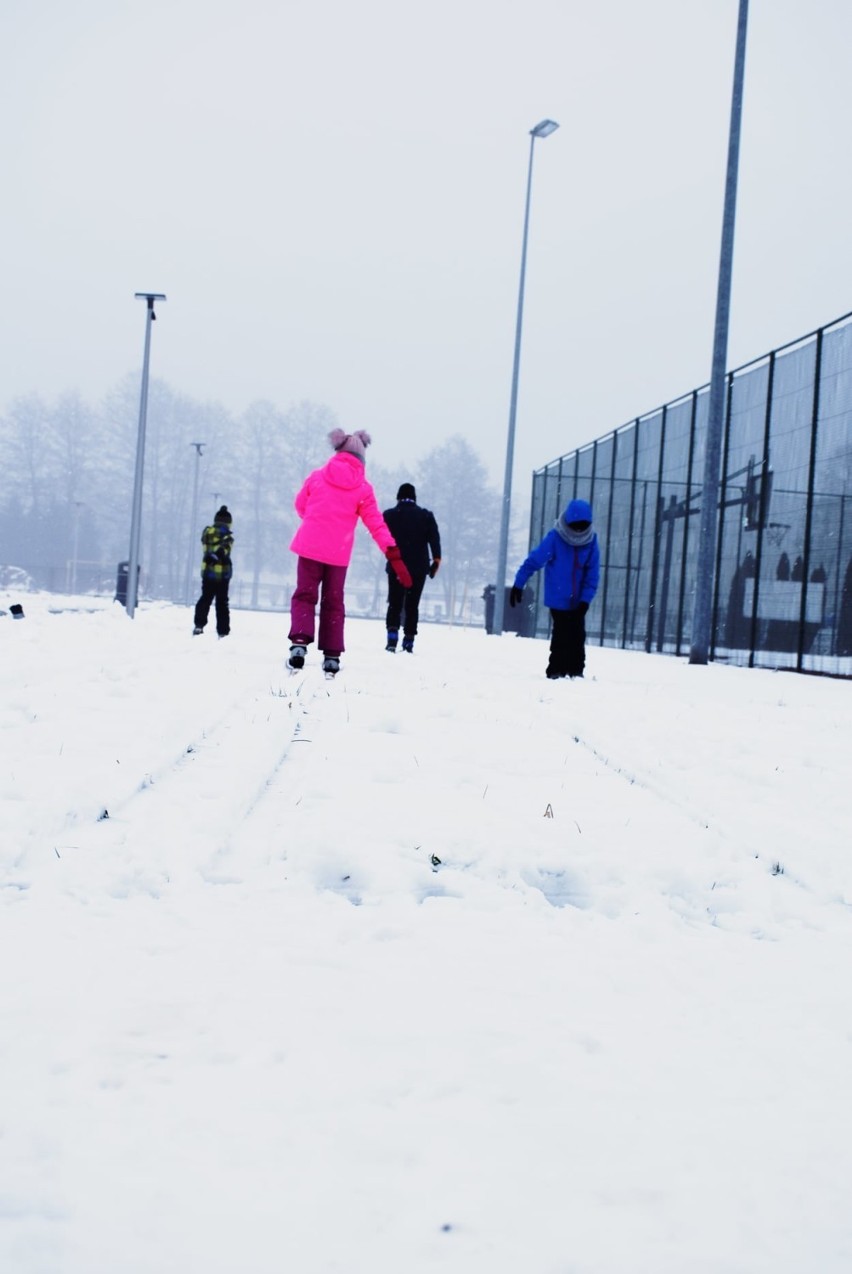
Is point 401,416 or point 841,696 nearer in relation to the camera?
point 841,696

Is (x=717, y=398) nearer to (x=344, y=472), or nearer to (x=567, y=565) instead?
(x=567, y=565)

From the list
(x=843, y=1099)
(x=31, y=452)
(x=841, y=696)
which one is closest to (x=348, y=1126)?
(x=843, y=1099)

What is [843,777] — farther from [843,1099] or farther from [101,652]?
→ [101,652]

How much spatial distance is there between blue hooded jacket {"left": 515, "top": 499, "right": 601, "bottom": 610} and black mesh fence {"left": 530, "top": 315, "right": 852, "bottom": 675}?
121 inches

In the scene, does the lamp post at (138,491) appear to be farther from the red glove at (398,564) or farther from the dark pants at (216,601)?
the red glove at (398,564)

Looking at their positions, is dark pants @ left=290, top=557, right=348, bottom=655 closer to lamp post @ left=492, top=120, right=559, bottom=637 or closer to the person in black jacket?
the person in black jacket

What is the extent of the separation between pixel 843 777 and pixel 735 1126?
12.0ft

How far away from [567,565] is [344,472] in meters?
2.54

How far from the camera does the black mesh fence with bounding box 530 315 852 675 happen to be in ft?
41.1

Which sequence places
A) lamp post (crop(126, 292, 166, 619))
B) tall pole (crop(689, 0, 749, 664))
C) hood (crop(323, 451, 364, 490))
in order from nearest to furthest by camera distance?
hood (crop(323, 451, 364, 490)) < tall pole (crop(689, 0, 749, 664)) < lamp post (crop(126, 292, 166, 619))

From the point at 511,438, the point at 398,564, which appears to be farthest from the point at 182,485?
the point at 398,564

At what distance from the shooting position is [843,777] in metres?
5.11

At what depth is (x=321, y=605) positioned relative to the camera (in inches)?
364

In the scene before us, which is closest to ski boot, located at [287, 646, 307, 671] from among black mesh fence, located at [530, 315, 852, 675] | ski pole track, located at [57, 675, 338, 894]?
ski pole track, located at [57, 675, 338, 894]
